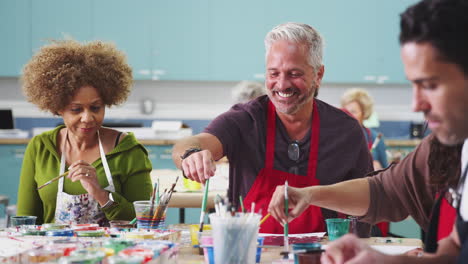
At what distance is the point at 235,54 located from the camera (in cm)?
664

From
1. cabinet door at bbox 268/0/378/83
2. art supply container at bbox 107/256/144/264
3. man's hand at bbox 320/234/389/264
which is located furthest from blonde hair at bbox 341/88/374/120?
art supply container at bbox 107/256/144/264

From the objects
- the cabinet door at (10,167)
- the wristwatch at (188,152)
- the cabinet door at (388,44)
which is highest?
the cabinet door at (388,44)

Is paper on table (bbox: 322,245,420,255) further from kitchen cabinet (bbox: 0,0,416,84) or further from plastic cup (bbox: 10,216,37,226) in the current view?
kitchen cabinet (bbox: 0,0,416,84)

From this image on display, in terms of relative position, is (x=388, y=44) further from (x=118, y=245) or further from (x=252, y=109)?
(x=118, y=245)

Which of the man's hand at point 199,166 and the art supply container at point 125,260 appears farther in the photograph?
the man's hand at point 199,166

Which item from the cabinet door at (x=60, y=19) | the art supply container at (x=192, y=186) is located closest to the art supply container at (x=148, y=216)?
the art supply container at (x=192, y=186)

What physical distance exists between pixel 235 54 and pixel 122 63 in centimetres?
405

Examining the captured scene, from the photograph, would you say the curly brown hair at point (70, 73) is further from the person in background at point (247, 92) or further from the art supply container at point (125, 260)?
the person in background at point (247, 92)

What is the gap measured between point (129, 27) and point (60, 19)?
0.74 meters

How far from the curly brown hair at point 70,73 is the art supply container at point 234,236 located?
4.29ft

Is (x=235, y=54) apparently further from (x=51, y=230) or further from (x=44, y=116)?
(x=51, y=230)

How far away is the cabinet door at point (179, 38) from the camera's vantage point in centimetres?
655

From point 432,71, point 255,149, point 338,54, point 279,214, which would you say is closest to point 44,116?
point 338,54

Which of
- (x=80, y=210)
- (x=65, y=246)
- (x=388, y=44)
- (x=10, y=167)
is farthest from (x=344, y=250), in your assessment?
(x=388, y=44)
